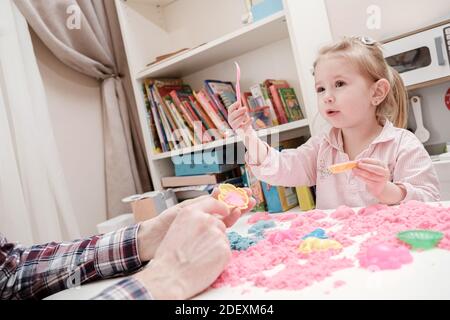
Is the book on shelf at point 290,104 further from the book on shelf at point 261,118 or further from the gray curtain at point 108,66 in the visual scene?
the gray curtain at point 108,66

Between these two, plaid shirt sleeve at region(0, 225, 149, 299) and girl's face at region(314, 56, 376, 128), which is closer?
plaid shirt sleeve at region(0, 225, 149, 299)

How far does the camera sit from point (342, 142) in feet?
3.92

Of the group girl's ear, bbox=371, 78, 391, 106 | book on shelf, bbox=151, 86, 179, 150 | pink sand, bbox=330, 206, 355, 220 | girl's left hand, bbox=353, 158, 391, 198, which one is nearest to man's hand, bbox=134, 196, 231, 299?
pink sand, bbox=330, 206, 355, 220

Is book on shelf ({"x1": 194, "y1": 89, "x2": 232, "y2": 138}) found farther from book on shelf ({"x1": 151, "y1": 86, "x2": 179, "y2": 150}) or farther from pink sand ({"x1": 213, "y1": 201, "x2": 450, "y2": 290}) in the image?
pink sand ({"x1": 213, "y1": 201, "x2": 450, "y2": 290})

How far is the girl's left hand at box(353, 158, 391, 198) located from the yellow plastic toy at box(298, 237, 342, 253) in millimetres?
299

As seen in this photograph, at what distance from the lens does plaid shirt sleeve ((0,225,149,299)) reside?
2.19ft

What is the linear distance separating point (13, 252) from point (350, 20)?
4.88 ft

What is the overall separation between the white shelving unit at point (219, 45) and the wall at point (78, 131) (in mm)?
288

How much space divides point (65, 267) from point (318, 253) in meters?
0.46

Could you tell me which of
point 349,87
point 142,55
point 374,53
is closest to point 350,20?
point 374,53

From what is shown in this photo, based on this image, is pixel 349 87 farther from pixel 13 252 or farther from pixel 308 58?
pixel 13 252

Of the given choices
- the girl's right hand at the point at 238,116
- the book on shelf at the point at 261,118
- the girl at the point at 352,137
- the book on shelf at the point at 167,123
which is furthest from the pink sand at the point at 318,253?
the book on shelf at the point at 167,123
